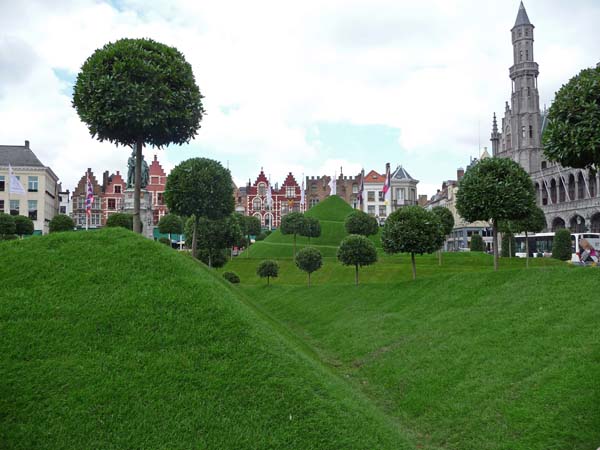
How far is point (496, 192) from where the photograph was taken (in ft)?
83.4

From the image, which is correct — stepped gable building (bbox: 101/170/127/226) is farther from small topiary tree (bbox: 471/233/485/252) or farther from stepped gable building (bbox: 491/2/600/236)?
stepped gable building (bbox: 491/2/600/236)

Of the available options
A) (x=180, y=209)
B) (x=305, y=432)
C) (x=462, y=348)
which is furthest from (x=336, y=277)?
(x=305, y=432)

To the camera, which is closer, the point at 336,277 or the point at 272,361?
the point at 272,361

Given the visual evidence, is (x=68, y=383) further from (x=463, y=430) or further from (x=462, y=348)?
(x=462, y=348)

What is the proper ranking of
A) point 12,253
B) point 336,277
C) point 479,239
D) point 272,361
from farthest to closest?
point 479,239 < point 336,277 < point 12,253 < point 272,361

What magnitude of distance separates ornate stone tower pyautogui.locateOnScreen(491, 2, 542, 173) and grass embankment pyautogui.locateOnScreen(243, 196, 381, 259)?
36.7 metres

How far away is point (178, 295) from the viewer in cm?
1120

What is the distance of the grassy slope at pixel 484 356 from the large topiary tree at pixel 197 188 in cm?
1255

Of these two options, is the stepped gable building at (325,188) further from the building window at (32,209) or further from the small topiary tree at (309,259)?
the small topiary tree at (309,259)

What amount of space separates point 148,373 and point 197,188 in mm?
24493

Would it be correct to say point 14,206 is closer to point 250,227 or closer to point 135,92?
point 250,227

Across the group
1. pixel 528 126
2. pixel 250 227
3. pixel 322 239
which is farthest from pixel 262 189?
pixel 528 126

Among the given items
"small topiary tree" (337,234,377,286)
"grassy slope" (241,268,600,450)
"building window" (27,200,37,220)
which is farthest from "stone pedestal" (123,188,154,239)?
"building window" (27,200,37,220)

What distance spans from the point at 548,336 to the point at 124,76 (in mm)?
17896
